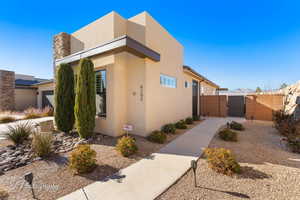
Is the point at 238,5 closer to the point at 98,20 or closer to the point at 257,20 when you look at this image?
the point at 257,20

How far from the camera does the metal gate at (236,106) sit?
11359 millimetres

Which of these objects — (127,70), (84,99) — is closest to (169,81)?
(127,70)

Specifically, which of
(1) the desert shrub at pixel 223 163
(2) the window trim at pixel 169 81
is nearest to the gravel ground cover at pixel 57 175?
(1) the desert shrub at pixel 223 163

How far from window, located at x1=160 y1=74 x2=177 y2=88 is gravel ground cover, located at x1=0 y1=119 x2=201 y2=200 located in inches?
152

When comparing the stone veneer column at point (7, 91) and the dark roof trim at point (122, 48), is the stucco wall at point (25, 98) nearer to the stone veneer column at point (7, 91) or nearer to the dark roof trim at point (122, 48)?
the stone veneer column at point (7, 91)

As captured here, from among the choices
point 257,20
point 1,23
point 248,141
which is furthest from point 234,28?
point 1,23

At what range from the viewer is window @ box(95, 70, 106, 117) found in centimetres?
589

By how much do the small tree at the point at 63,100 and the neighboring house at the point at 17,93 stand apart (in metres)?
9.54

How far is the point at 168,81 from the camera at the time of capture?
7.29 m

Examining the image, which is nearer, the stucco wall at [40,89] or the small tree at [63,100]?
the small tree at [63,100]

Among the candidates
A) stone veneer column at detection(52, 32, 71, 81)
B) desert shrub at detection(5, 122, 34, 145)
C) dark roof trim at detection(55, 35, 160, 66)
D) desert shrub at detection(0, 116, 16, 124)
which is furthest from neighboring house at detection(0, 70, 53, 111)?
dark roof trim at detection(55, 35, 160, 66)

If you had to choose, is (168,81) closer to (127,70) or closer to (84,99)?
(127,70)

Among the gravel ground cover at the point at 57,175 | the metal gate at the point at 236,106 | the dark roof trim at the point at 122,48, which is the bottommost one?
the gravel ground cover at the point at 57,175

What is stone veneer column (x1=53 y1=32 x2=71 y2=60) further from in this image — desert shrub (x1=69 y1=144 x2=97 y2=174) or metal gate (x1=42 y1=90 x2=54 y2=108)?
metal gate (x1=42 y1=90 x2=54 y2=108)
